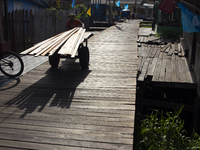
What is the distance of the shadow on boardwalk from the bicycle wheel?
1.43 ft

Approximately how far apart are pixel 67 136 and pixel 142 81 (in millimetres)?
3834

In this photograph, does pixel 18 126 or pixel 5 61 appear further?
pixel 5 61

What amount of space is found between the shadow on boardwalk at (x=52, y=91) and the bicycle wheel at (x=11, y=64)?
435 millimetres

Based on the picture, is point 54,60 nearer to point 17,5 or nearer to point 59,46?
point 59,46

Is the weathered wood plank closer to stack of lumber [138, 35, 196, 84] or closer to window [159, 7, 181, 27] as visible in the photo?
stack of lumber [138, 35, 196, 84]

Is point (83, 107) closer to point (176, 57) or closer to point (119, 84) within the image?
point (119, 84)

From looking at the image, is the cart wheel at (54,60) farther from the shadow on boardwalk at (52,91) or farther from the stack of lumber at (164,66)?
the stack of lumber at (164,66)

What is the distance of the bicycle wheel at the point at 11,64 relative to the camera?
6098mm

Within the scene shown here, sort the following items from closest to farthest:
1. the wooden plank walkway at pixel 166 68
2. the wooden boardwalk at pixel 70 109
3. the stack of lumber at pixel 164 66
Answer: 1. the wooden boardwalk at pixel 70 109
2. the wooden plank walkway at pixel 166 68
3. the stack of lumber at pixel 164 66

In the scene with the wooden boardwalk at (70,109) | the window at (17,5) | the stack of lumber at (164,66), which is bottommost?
the wooden boardwalk at (70,109)

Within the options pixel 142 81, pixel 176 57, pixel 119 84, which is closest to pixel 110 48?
pixel 176 57

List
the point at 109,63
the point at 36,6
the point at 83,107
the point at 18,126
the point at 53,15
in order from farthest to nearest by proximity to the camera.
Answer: the point at 36,6 → the point at 53,15 → the point at 109,63 → the point at 83,107 → the point at 18,126

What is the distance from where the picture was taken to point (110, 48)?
10.1 meters

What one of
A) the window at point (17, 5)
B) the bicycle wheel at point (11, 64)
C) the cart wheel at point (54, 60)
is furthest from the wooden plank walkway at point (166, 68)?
the window at point (17, 5)
